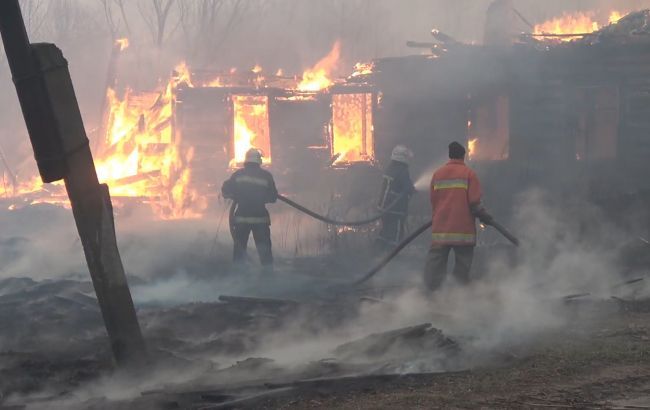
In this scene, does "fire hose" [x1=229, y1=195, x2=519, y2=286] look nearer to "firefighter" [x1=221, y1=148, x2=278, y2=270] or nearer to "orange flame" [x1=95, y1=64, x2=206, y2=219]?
"firefighter" [x1=221, y1=148, x2=278, y2=270]

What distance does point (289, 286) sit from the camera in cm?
1027

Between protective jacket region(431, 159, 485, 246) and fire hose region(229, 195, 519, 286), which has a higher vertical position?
protective jacket region(431, 159, 485, 246)

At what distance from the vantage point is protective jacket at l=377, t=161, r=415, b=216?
473 inches

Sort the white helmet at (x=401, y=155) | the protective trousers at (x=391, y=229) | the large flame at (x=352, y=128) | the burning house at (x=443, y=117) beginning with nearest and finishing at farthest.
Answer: the white helmet at (x=401, y=155)
the protective trousers at (x=391, y=229)
the burning house at (x=443, y=117)
the large flame at (x=352, y=128)

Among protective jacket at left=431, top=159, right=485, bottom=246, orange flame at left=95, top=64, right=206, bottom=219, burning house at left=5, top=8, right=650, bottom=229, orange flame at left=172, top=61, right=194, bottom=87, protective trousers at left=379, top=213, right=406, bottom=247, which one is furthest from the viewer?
orange flame at left=95, top=64, right=206, bottom=219

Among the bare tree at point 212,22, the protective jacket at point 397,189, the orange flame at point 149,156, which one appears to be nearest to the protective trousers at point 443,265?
the protective jacket at point 397,189

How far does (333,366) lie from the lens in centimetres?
571

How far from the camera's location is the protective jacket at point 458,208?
325 inches

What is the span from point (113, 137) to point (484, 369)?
1779cm

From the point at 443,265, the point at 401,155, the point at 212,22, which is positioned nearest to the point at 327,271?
the point at 401,155

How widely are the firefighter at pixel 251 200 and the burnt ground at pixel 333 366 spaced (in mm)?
2686

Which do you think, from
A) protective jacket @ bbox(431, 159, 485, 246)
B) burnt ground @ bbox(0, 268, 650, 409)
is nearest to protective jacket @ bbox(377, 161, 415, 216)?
protective jacket @ bbox(431, 159, 485, 246)

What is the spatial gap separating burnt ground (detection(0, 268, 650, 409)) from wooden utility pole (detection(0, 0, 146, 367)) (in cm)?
47

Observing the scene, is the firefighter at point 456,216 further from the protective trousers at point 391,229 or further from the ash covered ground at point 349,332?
the protective trousers at point 391,229
